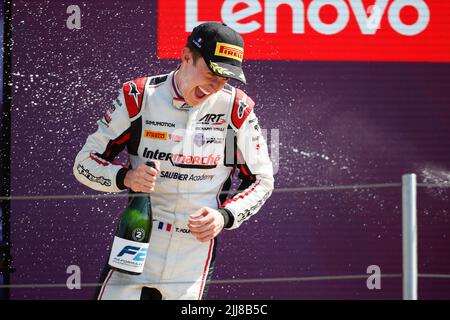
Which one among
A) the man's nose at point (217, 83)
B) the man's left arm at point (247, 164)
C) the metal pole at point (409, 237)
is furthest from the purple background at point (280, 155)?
the metal pole at point (409, 237)

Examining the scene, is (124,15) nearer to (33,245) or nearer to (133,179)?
(33,245)

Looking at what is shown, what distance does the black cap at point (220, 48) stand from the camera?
3404 mm

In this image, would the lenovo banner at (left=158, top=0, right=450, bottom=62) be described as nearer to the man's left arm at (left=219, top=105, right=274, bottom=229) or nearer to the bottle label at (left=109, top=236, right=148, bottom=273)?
the man's left arm at (left=219, top=105, right=274, bottom=229)

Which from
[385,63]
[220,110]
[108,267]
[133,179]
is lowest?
[108,267]

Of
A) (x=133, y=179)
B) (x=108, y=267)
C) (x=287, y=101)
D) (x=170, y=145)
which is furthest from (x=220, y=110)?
(x=287, y=101)

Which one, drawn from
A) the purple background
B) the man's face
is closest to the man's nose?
the man's face

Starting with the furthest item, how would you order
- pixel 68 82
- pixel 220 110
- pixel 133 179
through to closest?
1. pixel 68 82
2. pixel 220 110
3. pixel 133 179

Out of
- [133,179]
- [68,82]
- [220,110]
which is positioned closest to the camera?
[133,179]

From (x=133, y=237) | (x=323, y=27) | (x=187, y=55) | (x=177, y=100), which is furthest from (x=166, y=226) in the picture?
(x=323, y=27)

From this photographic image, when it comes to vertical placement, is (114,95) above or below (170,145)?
above

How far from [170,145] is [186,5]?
1.72 meters

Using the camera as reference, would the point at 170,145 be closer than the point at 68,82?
Yes

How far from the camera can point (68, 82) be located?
197 inches

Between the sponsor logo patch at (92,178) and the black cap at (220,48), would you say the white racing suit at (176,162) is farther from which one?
the black cap at (220,48)
